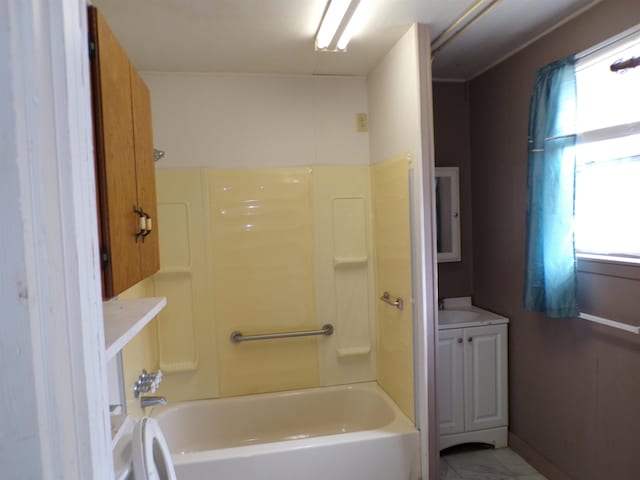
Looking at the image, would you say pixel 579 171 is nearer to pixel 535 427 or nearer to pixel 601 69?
pixel 601 69

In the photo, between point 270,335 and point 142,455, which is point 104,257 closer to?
point 142,455

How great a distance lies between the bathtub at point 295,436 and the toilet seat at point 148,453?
88cm

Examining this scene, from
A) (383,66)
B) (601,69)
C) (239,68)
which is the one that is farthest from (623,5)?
(239,68)

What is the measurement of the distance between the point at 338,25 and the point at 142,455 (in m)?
1.86

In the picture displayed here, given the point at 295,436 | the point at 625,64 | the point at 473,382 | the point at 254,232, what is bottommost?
the point at 295,436

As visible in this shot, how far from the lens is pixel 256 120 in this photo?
264 cm

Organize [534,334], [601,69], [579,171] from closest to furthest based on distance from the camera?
[601,69], [579,171], [534,334]

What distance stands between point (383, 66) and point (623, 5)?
3.82 ft

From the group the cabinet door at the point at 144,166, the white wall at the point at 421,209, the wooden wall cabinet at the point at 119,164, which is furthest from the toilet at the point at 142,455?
the white wall at the point at 421,209

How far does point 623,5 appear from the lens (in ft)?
5.94

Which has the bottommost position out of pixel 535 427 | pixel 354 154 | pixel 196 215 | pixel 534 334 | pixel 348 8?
pixel 535 427

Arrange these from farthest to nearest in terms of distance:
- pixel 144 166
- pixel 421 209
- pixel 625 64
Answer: pixel 421 209 → pixel 625 64 → pixel 144 166

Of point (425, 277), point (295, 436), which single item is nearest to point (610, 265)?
point (425, 277)

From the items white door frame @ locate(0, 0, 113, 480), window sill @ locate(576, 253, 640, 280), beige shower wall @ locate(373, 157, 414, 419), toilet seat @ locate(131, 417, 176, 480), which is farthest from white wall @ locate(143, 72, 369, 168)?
white door frame @ locate(0, 0, 113, 480)
